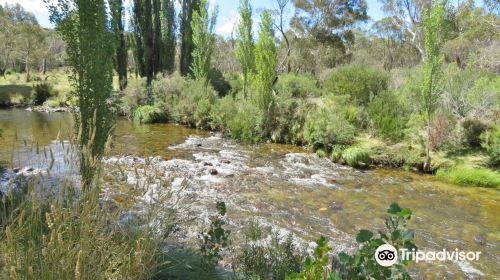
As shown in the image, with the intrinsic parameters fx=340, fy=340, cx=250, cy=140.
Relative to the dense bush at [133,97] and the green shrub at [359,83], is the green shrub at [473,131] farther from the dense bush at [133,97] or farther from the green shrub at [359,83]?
the dense bush at [133,97]

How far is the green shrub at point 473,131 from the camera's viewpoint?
410 inches

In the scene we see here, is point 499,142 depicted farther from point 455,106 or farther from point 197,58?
point 197,58

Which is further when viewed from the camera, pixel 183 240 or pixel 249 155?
pixel 249 155

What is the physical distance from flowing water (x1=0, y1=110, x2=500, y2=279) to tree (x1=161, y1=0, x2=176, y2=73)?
44.6 feet

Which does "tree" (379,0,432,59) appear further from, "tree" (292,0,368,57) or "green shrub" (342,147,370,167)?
"green shrub" (342,147,370,167)

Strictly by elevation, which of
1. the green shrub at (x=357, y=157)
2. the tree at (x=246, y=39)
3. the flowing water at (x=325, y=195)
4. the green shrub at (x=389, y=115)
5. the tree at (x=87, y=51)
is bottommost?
the flowing water at (x=325, y=195)

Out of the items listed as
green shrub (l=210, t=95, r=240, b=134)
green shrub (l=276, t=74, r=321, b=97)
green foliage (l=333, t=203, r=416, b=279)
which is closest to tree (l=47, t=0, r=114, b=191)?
green foliage (l=333, t=203, r=416, b=279)

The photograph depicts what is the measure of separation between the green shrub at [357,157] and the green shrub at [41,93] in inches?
970

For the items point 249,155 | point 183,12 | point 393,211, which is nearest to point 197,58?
point 183,12

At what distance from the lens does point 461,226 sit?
646 cm

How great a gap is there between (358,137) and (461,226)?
6375mm

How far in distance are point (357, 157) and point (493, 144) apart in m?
3.62

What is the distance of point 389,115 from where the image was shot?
12375 millimetres

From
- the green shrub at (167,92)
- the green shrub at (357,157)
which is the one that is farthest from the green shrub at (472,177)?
the green shrub at (167,92)
